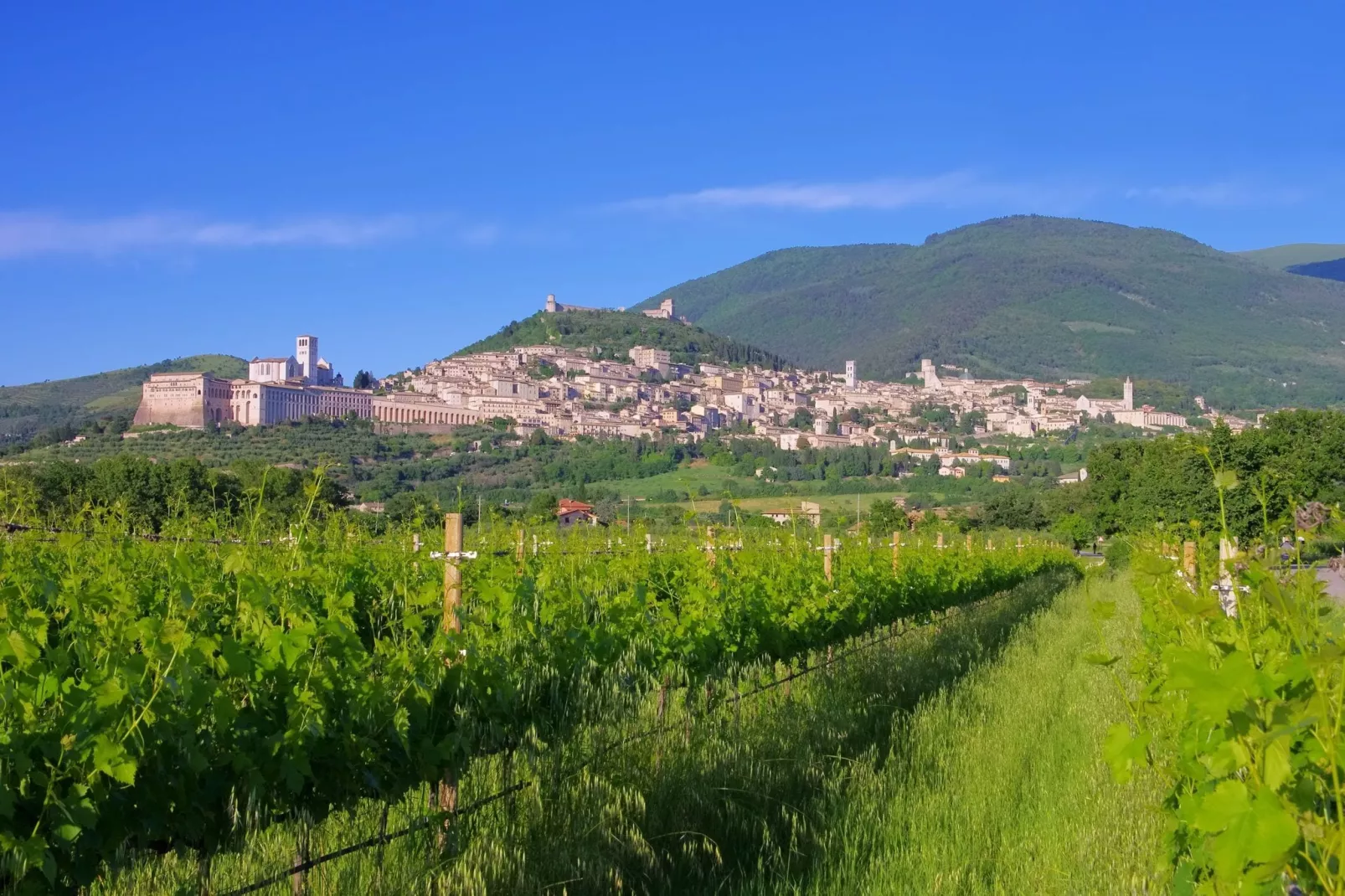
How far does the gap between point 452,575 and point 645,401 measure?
136m

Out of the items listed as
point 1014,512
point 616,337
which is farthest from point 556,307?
point 1014,512

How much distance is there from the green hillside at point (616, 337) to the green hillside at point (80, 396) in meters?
33.1

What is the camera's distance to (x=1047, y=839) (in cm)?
382

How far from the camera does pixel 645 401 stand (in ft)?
458

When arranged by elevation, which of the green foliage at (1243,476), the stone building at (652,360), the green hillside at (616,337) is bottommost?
the green foliage at (1243,476)

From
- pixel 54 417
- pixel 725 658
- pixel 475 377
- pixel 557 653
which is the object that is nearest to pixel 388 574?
pixel 725 658

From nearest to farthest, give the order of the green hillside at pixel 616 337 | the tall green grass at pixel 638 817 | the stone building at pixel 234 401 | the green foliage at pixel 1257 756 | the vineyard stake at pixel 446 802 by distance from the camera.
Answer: the green foliage at pixel 1257 756 < the tall green grass at pixel 638 817 < the vineyard stake at pixel 446 802 < the stone building at pixel 234 401 < the green hillside at pixel 616 337

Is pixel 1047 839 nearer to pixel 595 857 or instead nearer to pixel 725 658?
pixel 595 857

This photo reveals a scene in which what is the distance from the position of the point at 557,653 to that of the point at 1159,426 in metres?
140

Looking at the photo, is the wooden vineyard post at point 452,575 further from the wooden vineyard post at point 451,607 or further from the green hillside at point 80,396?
the green hillside at point 80,396

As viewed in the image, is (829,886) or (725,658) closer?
(829,886)

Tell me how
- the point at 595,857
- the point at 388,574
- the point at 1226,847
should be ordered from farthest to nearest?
the point at 388,574
the point at 595,857
the point at 1226,847

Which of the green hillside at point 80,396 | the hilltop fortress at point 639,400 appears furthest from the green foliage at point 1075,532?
the green hillside at point 80,396

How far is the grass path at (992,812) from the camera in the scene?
3439mm
